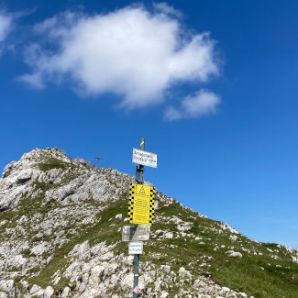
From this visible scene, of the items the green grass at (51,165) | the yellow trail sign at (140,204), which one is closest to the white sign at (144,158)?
the yellow trail sign at (140,204)

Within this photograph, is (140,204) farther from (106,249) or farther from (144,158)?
(106,249)

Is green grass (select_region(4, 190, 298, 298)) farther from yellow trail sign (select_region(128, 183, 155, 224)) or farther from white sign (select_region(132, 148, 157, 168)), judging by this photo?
white sign (select_region(132, 148, 157, 168))

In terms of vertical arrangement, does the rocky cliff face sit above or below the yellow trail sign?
above

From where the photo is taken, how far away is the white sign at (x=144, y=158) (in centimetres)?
2391

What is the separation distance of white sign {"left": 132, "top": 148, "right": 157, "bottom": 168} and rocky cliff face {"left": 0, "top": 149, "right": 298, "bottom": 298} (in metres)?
21.0

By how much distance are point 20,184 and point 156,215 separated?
140 feet

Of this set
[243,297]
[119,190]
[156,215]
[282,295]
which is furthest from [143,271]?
[119,190]

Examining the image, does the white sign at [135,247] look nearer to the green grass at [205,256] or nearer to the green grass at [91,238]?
the green grass at [205,256]

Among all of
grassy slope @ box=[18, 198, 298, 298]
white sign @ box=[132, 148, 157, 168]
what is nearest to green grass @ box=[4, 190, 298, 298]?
grassy slope @ box=[18, 198, 298, 298]

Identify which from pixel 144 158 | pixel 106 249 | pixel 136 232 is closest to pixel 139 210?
pixel 136 232

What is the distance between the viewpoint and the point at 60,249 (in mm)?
67938

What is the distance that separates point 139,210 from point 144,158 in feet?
8.91

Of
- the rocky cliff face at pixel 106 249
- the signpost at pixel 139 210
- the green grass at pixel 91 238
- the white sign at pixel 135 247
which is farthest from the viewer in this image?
the green grass at pixel 91 238

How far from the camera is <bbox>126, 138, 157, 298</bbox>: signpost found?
75.7 ft
